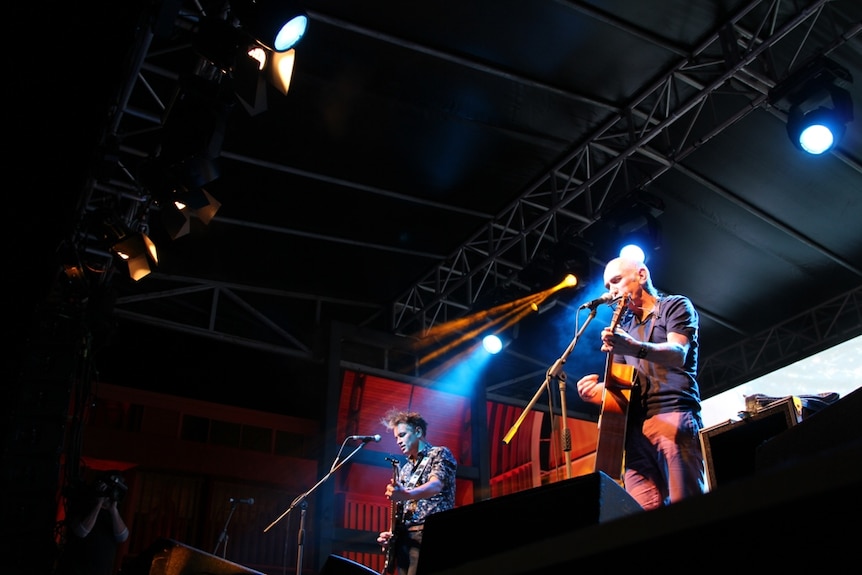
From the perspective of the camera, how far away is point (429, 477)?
5105mm

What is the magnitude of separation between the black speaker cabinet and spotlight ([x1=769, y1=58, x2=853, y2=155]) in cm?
314

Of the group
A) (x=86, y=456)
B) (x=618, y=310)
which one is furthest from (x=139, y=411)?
(x=618, y=310)

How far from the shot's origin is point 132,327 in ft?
30.2

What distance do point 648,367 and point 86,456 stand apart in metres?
7.13

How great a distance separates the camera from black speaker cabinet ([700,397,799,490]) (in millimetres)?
3266

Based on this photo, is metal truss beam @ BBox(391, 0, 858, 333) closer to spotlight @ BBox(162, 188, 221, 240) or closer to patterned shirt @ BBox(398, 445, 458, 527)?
patterned shirt @ BBox(398, 445, 458, 527)

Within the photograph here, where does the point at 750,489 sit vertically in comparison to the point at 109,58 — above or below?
below

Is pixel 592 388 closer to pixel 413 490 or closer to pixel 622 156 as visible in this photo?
pixel 413 490

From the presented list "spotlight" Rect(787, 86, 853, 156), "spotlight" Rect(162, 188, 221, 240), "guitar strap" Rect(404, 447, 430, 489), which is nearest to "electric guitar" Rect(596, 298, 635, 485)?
"guitar strap" Rect(404, 447, 430, 489)

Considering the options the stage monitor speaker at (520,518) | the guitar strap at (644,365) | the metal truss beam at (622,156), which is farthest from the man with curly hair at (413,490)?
the stage monitor speaker at (520,518)

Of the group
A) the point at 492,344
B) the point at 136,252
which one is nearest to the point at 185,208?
the point at 136,252

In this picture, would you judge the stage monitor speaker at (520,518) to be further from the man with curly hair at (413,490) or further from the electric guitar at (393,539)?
the electric guitar at (393,539)

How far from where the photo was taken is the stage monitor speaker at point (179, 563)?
2041 mm

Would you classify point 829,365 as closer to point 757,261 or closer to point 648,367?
point 757,261
